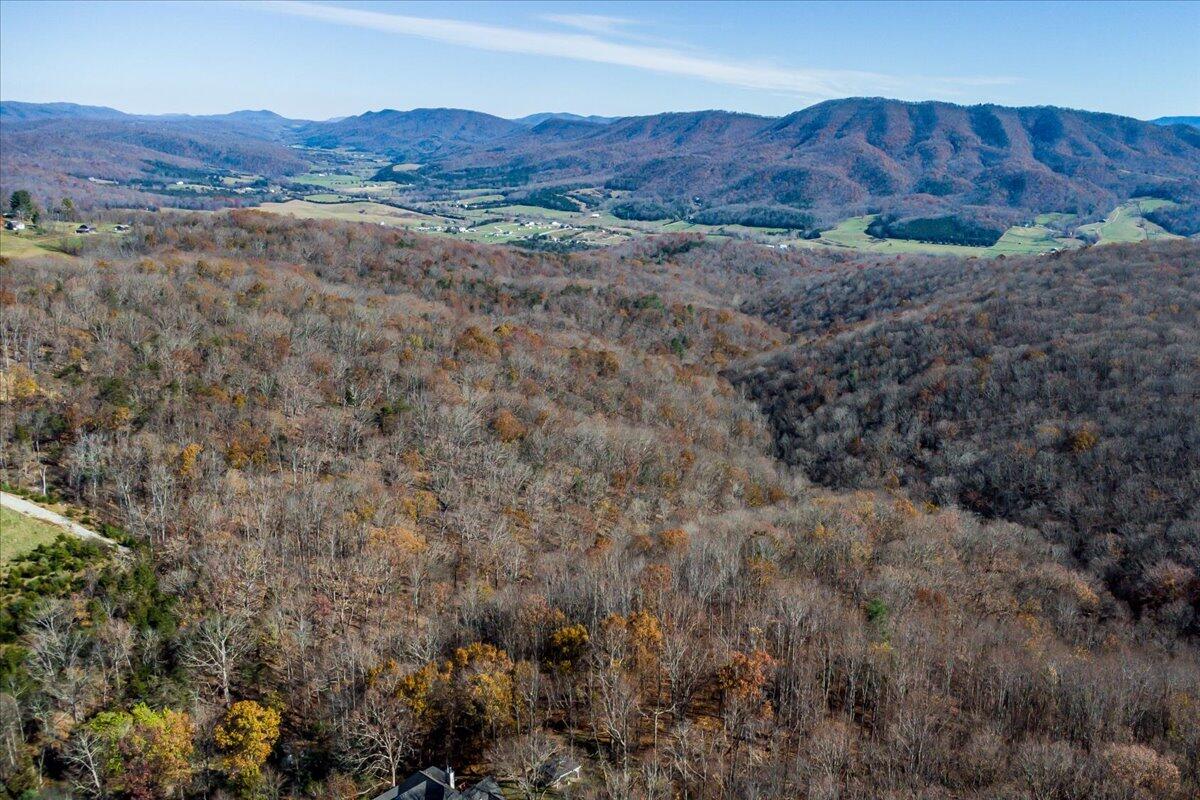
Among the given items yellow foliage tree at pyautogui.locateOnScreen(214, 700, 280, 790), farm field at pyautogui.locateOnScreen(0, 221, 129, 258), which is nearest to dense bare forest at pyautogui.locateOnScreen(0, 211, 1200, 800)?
yellow foliage tree at pyautogui.locateOnScreen(214, 700, 280, 790)

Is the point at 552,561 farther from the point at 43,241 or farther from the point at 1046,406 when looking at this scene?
the point at 43,241

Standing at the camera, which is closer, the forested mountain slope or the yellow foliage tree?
the yellow foliage tree

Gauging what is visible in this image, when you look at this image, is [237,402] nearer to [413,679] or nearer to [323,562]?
[323,562]

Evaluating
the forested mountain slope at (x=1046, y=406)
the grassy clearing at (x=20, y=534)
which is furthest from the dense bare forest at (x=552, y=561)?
the grassy clearing at (x=20, y=534)

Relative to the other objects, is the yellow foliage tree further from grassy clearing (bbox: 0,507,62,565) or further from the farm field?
the farm field

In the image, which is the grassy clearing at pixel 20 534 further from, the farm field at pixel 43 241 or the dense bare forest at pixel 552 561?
the farm field at pixel 43 241

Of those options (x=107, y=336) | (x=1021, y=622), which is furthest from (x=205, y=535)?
(x=1021, y=622)
